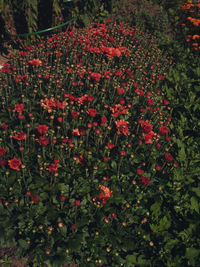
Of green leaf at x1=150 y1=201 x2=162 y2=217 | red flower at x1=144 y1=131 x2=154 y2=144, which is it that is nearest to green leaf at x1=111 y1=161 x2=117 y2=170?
red flower at x1=144 y1=131 x2=154 y2=144

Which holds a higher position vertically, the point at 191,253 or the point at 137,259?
the point at 191,253

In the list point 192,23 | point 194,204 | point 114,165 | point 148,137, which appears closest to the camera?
point 194,204

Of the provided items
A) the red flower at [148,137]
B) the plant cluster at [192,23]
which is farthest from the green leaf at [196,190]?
the plant cluster at [192,23]

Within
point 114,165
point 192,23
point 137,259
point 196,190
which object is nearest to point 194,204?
point 196,190

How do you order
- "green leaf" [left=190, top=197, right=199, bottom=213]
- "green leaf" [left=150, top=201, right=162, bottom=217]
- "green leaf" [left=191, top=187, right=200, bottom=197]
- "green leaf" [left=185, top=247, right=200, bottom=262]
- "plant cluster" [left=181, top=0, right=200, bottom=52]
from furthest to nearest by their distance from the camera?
"plant cluster" [left=181, top=0, right=200, bottom=52] < "green leaf" [left=191, top=187, right=200, bottom=197] < "green leaf" [left=190, top=197, right=199, bottom=213] < "green leaf" [left=150, top=201, right=162, bottom=217] < "green leaf" [left=185, top=247, right=200, bottom=262]

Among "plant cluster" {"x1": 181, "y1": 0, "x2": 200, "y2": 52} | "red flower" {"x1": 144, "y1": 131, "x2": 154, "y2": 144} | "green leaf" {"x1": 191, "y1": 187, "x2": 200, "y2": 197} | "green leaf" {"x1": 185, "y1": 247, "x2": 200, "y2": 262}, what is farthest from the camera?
"plant cluster" {"x1": 181, "y1": 0, "x2": 200, "y2": 52}

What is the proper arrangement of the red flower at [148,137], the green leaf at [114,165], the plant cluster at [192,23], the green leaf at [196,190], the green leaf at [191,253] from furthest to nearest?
the plant cluster at [192,23]
the red flower at [148,137]
the green leaf at [114,165]
the green leaf at [196,190]
the green leaf at [191,253]

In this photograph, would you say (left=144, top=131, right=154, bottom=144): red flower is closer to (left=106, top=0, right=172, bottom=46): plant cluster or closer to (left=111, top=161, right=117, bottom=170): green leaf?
(left=111, top=161, right=117, bottom=170): green leaf

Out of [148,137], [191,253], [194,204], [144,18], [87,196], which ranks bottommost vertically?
[191,253]

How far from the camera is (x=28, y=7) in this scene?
5820mm

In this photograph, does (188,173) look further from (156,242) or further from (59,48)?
(59,48)

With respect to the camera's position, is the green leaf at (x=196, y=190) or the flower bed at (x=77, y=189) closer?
the flower bed at (x=77, y=189)

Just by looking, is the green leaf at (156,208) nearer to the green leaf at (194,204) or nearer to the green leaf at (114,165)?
the green leaf at (194,204)

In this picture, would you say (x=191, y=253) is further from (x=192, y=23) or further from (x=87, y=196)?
(x=192, y=23)
